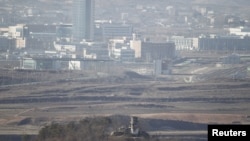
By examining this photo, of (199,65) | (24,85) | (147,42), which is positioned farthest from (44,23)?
(24,85)

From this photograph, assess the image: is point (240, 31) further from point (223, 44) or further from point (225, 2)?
point (225, 2)

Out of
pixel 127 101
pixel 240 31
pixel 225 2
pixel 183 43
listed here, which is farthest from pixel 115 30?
pixel 127 101

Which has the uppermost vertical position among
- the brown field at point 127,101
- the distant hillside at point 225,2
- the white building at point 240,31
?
the distant hillside at point 225,2

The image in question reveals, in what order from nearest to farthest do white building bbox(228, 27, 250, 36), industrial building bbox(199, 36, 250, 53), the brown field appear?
the brown field, industrial building bbox(199, 36, 250, 53), white building bbox(228, 27, 250, 36)

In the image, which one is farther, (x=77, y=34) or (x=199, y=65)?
(x=77, y=34)

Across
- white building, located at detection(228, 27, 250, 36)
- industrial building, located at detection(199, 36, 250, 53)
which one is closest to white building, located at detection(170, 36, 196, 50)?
industrial building, located at detection(199, 36, 250, 53)

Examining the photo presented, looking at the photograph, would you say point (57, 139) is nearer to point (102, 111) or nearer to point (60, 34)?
point (102, 111)

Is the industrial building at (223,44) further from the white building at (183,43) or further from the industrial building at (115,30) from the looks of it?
the industrial building at (115,30)

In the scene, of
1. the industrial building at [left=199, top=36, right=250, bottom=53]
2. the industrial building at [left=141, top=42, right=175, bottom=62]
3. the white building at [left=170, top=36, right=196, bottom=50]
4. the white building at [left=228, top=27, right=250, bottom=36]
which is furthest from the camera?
the white building at [left=228, top=27, right=250, bottom=36]

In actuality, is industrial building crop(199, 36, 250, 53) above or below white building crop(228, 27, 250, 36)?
below


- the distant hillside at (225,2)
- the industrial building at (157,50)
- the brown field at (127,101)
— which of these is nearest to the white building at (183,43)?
the industrial building at (157,50)

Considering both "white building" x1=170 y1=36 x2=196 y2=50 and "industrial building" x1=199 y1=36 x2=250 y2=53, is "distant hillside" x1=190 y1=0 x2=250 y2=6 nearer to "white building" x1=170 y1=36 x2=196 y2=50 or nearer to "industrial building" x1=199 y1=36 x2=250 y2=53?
"white building" x1=170 y1=36 x2=196 y2=50
